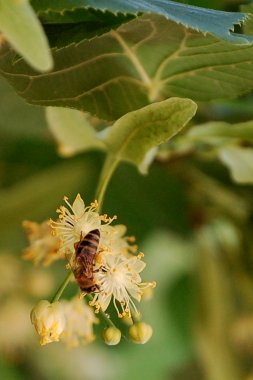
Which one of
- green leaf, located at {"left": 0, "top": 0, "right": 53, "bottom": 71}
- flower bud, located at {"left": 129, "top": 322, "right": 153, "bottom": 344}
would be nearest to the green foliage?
green leaf, located at {"left": 0, "top": 0, "right": 53, "bottom": 71}

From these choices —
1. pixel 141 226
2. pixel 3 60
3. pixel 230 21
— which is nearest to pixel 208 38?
pixel 230 21

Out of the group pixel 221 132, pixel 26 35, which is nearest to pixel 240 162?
pixel 221 132

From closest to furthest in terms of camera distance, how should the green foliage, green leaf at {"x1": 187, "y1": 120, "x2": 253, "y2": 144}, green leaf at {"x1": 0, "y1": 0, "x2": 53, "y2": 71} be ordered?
green leaf at {"x1": 0, "y1": 0, "x2": 53, "y2": 71}, the green foliage, green leaf at {"x1": 187, "y1": 120, "x2": 253, "y2": 144}

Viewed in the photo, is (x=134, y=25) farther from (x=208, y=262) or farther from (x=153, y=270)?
(x=153, y=270)

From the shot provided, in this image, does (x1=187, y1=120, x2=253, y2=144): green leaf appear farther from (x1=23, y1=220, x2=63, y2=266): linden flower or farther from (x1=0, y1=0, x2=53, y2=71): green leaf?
(x1=0, y1=0, x2=53, y2=71): green leaf

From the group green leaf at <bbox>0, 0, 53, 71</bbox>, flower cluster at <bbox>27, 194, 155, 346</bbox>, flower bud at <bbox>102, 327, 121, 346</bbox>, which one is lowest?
flower bud at <bbox>102, 327, 121, 346</bbox>

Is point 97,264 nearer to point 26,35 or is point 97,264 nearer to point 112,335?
point 112,335
